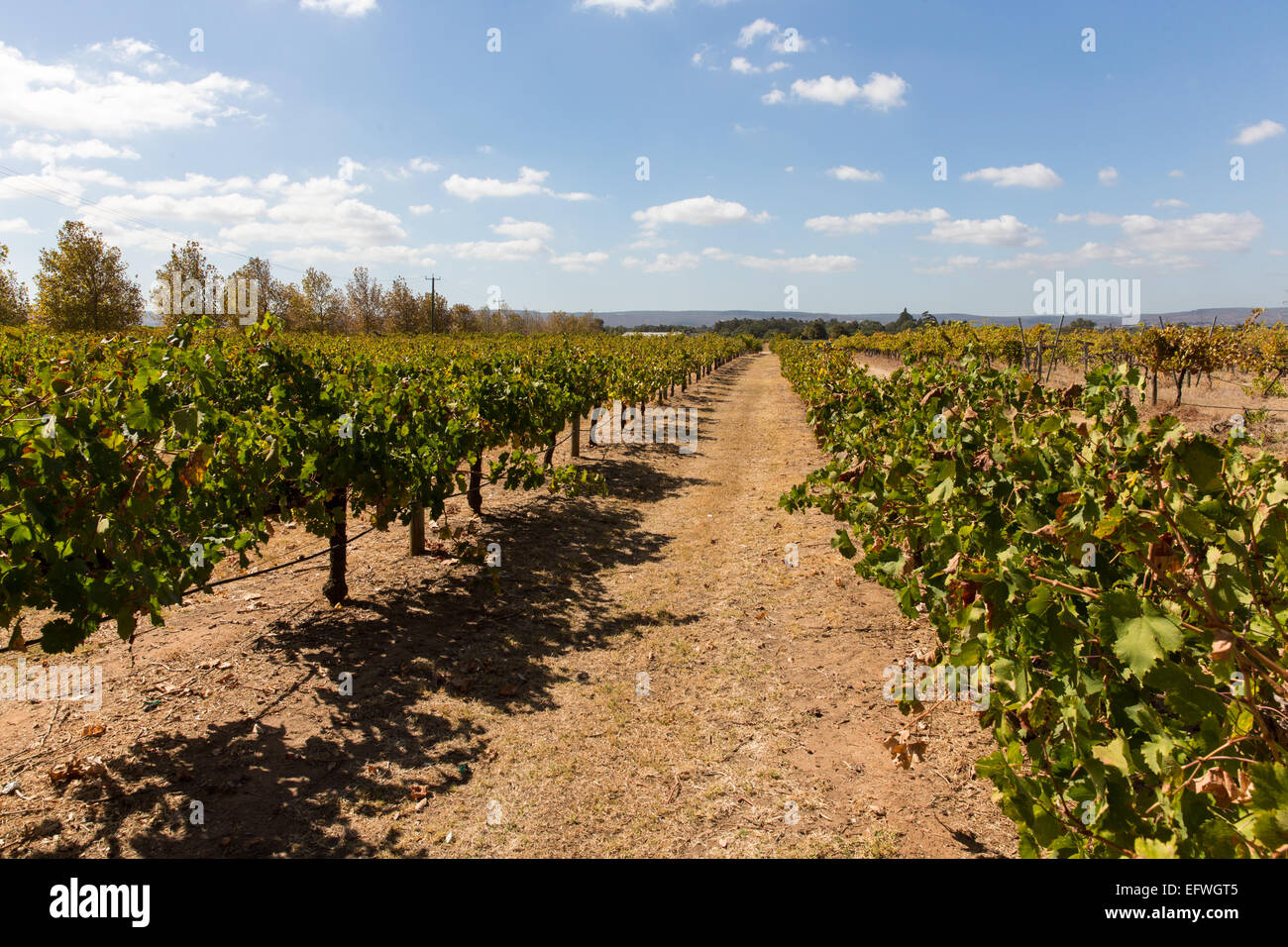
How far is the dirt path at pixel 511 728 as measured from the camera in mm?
3803

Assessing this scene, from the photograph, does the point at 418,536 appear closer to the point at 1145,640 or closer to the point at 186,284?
the point at 1145,640

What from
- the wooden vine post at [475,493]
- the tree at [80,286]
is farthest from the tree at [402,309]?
the wooden vine post at [475,493]

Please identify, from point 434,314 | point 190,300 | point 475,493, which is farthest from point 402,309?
point 475,493

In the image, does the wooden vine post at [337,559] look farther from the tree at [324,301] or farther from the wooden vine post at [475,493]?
the tree at [324,301]

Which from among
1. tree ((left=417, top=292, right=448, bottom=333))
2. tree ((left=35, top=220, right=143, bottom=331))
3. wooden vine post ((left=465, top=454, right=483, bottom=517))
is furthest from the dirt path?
tree ((left=417, top=292, right=448, bottom=333))

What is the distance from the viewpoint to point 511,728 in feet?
16.3

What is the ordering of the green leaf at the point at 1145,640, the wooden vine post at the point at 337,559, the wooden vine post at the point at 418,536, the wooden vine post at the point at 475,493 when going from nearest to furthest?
the green leaf at the point at 1145,640, the wooden vine post at the point at 337,559, the wooden vine post at the point at 418,536, the wooden vine post at the point at 475,493

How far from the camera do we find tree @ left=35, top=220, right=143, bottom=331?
4403 centimetres

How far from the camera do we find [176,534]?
4.91m

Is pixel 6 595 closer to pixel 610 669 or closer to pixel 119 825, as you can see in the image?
pixel 119 825

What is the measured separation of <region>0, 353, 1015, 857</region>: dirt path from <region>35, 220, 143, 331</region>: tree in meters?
51.3

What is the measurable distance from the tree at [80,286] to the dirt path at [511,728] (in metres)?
51.3
